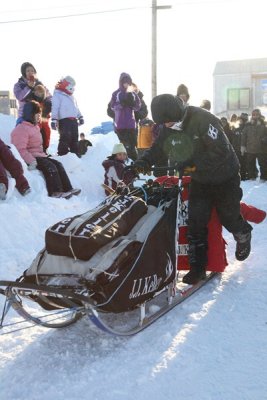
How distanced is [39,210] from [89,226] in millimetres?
2831

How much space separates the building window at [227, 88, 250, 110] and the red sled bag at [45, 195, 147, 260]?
2767 centimetres

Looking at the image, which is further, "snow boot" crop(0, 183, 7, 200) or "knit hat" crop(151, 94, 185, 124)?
"snow boot" crop(0, 183, 7, 200)

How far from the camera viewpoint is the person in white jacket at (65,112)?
7.33 meters

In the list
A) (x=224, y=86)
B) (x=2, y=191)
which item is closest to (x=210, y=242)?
(x=2, y=191)

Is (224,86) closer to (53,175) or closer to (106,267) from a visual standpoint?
(53,175)

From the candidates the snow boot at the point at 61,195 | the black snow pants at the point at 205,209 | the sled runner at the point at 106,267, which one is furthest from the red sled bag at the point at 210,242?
the snow boot at the point at 61,195

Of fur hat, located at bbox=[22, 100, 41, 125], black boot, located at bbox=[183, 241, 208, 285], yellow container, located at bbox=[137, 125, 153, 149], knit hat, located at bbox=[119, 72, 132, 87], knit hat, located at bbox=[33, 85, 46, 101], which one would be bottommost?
black boot, located at bbox=[183, 241, 208, 285]

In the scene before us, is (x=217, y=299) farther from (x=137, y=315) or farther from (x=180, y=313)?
(x=137, y=315)

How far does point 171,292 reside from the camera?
3289mm

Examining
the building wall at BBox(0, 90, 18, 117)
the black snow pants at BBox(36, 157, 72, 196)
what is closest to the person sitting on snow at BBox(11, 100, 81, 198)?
the black snow pants at BBox(36, 157, 72, 196)

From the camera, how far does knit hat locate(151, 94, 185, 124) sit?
11.1 feet

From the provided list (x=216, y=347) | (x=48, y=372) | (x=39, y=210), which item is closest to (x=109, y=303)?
(x=48, y=372)

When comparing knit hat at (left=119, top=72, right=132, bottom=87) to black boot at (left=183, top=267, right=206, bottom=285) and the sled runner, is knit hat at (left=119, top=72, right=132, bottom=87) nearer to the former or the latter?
black boot at (left=183, top=267, right=206, bottom=285)

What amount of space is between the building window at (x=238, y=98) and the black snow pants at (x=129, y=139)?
2185 centimetres
